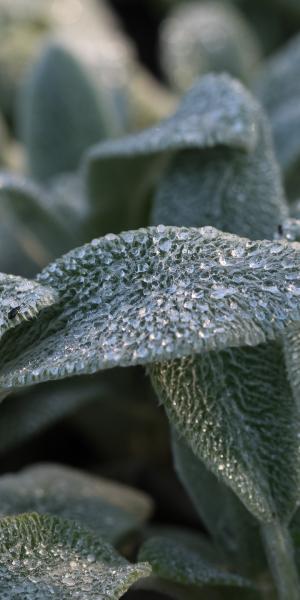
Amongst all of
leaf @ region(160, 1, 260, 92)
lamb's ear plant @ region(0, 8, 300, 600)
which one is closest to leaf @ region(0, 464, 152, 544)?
lamb's ear plant @ region(0, 8, 300, 600)

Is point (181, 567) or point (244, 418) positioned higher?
point (244, 418)

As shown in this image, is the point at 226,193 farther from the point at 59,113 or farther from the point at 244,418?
the point at 59,113

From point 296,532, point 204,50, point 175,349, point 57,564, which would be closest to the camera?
point 175,349

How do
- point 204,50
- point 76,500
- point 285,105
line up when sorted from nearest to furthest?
point 76,500
point 285,105
point 204,50

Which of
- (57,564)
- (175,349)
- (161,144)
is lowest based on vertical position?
(57,564)

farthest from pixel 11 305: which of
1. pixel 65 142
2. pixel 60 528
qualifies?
pixel 65 142

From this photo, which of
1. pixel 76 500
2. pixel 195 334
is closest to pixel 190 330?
pixel 195 334
